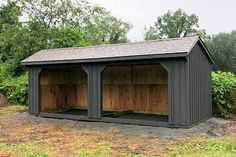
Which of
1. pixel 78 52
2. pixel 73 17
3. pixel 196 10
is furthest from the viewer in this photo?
pixel 196 10

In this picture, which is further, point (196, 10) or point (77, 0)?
point (196, 10)

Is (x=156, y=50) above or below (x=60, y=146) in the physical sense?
above

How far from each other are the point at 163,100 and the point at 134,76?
1670mm

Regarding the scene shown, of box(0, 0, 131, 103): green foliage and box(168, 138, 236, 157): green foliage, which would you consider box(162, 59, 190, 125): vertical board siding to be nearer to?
box(168, 138, 236, 157): green foliage

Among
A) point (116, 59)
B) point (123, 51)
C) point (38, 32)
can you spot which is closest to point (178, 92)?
point (116, 59)

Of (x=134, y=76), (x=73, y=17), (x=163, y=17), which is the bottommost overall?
(x=134, y=76)

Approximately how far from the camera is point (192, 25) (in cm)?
4481

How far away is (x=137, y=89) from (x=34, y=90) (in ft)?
14.5

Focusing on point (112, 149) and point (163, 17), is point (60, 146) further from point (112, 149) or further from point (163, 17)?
point (163, 17)

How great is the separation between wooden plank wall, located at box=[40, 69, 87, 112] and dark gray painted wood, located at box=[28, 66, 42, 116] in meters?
0.43

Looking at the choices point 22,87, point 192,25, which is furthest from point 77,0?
point 192,25

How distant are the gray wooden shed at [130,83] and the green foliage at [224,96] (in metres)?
0.55

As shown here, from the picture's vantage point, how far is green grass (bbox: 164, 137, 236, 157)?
657 cm

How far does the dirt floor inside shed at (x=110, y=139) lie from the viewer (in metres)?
6.91
